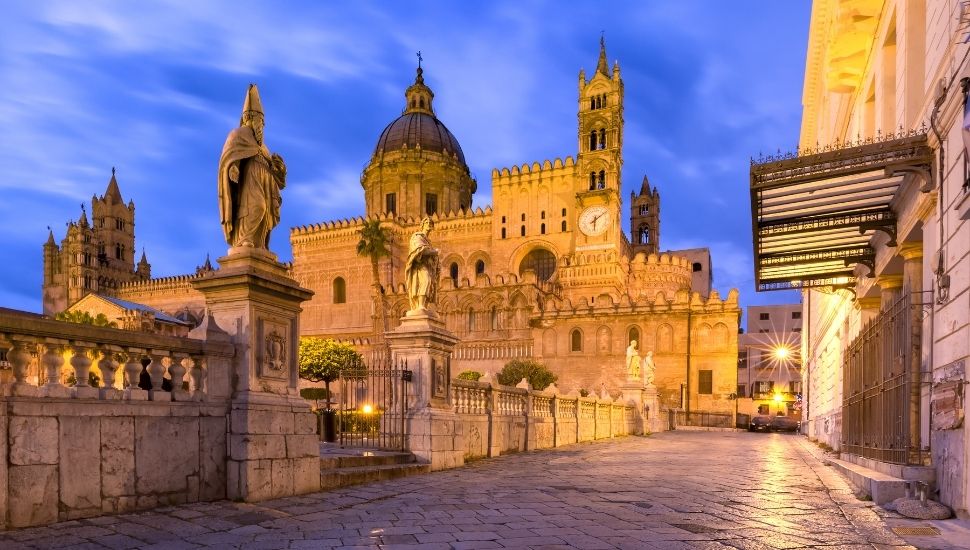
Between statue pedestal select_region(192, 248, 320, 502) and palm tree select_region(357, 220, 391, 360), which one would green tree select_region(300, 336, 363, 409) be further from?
statue pedestal select_region(192, 248, 320, 502)

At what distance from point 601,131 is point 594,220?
7952 millimetres

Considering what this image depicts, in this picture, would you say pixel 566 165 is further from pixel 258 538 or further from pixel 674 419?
pixel 258 538

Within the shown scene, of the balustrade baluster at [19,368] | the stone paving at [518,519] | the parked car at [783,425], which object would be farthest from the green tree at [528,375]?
the balustrade baluster at [19,368]

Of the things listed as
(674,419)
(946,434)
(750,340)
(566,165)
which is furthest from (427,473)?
Result: (750,340)

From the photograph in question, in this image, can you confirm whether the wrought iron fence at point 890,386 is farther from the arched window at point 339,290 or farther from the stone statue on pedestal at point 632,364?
the arched window at point 339,290

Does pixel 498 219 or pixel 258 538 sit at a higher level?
pixel 498 219

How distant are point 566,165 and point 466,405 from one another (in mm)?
48535

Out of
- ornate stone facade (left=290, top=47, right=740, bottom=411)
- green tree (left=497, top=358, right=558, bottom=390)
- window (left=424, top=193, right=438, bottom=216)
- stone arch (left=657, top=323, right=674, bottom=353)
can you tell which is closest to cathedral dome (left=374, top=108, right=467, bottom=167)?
ornate stone facade (left=290, top=47, right=740, bottom=411)

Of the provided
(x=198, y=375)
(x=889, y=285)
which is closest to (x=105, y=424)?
(x=198, y=375)

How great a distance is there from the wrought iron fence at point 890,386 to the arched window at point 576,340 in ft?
114

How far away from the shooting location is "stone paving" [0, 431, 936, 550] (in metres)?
5.32

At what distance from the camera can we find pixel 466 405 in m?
12.6

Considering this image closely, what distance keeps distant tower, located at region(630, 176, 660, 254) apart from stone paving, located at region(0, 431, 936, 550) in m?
74.7

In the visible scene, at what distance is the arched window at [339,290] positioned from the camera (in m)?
66.5
